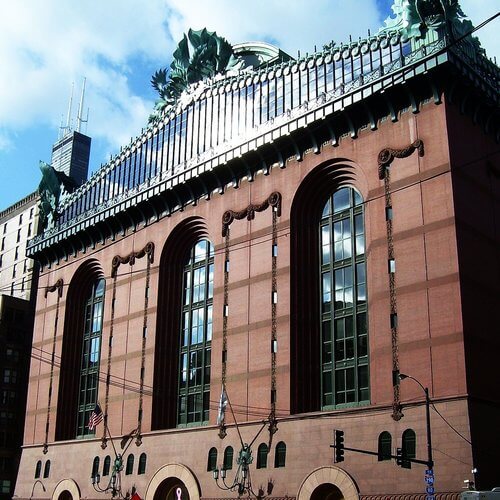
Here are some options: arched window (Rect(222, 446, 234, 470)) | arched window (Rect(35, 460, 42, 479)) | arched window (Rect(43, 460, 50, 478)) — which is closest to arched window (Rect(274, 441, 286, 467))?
arched window (Rect(222, 446, 234, 470))

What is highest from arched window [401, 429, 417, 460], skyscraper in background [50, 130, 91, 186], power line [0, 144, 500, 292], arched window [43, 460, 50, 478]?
skyscraper in background [50, 130, 91, 186]

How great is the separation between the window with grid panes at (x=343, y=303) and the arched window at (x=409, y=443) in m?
4.28

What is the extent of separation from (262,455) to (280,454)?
4.37ft

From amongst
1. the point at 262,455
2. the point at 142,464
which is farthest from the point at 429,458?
the point at 142,464

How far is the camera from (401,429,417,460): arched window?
36094 millimetres

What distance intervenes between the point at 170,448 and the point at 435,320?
2115 centimetres

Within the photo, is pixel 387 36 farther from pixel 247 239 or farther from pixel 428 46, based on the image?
pixel 247 239

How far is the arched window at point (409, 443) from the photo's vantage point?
3609 cm

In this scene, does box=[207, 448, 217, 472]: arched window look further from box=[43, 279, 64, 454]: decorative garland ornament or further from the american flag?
box=[43, 279, 64, 454]: decorative garland ornament

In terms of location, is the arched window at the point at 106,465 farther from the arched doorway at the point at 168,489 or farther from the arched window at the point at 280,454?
the arched window at the point at 280,454

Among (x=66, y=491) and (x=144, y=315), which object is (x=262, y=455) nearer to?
(x=144, y=315)

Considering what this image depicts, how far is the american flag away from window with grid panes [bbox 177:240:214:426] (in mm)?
6430

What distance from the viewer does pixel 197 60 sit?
192ft

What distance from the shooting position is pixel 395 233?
40.5 meters
